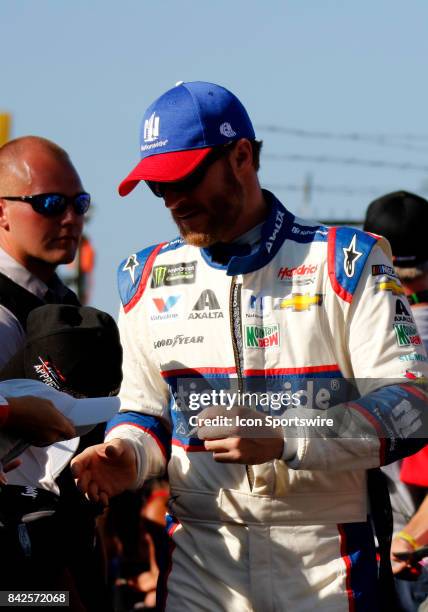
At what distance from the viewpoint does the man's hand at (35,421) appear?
3.70m

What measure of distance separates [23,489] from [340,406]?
104 cm

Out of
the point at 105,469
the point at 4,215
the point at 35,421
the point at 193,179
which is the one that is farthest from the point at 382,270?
the point at 4,215

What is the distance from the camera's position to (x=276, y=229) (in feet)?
14.3

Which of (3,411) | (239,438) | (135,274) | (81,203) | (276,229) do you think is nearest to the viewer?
(3,411)

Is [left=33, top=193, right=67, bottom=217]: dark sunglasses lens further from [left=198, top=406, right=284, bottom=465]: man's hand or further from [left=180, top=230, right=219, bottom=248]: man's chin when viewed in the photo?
[left=198, top=406, right=284, bottom=465]: man's hand

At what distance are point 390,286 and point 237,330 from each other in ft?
1.64

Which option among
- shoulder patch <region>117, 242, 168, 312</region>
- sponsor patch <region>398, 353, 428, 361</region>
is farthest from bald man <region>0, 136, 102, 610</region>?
sponsor patch <region>398, 353, 428, 361</region>

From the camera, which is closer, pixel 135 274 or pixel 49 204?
pixel 135 274

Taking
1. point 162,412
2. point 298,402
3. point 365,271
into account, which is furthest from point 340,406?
point 162,412

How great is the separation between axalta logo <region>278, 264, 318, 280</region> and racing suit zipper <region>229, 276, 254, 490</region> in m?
0.14

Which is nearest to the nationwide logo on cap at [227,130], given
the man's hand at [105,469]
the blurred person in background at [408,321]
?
the blurred person in background at [408,321]

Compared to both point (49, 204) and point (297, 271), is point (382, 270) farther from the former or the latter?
point (49, 204)

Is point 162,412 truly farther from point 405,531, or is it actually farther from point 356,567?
point 405,531

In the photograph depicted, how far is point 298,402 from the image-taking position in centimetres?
416
